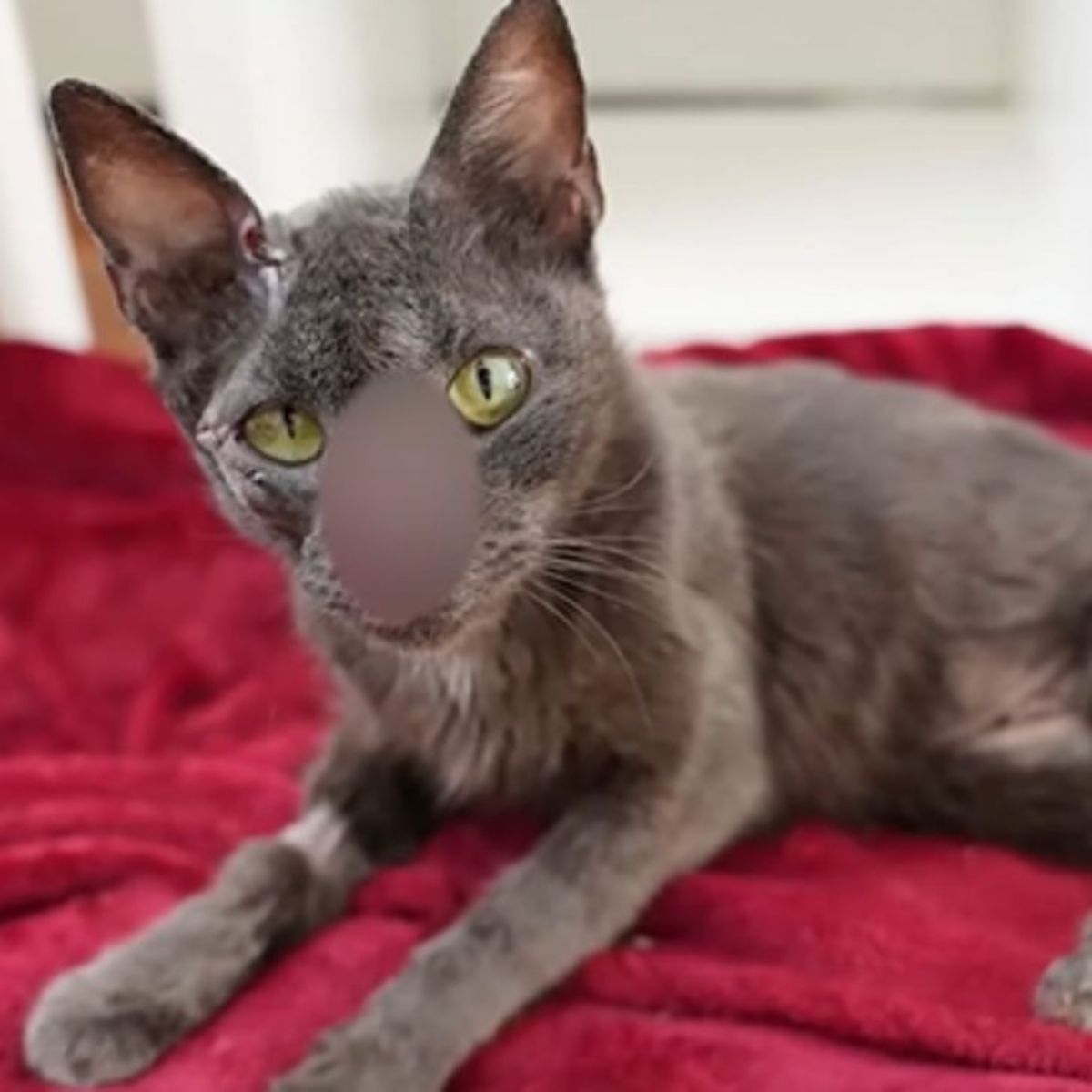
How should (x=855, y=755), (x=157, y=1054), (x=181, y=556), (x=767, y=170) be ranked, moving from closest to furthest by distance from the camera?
(x=157, y=1054) → (x=855, y=755) → (x=181, y=556) → (x=767, y=170)

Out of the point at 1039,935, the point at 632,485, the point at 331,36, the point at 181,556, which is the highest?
the point at 331,36

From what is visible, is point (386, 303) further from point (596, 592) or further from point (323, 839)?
point (323, 839)

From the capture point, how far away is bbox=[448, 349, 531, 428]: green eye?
1.17 m

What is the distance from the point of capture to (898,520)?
1.55m

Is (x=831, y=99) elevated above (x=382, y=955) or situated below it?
above

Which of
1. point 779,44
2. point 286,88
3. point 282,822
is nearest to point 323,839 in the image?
point 282,822

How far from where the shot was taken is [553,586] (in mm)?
1358

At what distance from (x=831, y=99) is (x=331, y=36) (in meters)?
0.61

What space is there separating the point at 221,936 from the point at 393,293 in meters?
0.48

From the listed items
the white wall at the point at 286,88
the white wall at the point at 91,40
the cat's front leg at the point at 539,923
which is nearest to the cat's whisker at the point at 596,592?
the cat's front leg at the point at 539,923

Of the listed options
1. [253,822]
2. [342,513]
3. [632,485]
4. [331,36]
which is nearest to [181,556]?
[253,822]

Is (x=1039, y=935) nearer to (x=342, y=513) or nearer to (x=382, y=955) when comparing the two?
(x=382, y=955)

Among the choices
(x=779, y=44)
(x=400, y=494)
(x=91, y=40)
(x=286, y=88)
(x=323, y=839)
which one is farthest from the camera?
(x=91, y=40)

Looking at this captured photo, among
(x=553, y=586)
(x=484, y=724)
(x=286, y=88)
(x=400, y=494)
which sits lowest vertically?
(x=484, y=724)
